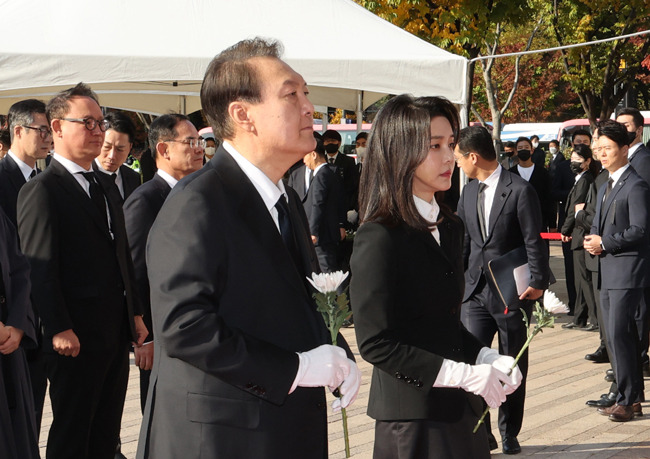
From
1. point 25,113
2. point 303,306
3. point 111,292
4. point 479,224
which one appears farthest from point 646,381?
point 303,306

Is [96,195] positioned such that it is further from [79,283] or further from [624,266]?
[624,266]

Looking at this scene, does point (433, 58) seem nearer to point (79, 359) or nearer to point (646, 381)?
point (646, 381)

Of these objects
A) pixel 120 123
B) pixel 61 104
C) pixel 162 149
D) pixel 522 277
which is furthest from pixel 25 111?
pixel 522 277

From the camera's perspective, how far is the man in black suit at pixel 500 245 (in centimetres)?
563

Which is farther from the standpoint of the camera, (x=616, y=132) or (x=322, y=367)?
(x=616, y=132)

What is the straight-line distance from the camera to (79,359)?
445 cm

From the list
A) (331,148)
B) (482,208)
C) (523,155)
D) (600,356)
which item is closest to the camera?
(482,208)

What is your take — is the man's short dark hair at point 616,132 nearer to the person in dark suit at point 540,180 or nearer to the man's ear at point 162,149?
the man's ear at point 162,149

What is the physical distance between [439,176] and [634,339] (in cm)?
396

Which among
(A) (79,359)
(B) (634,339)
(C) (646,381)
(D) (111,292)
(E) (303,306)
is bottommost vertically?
(C) (646,381)

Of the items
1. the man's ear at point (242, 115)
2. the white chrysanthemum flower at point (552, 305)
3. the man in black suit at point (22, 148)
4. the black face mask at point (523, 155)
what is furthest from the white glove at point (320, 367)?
the black face mask at point (523, 155)

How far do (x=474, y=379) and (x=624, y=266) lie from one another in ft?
13.3

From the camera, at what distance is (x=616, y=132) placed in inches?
257

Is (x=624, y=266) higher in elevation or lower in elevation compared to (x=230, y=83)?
lower
